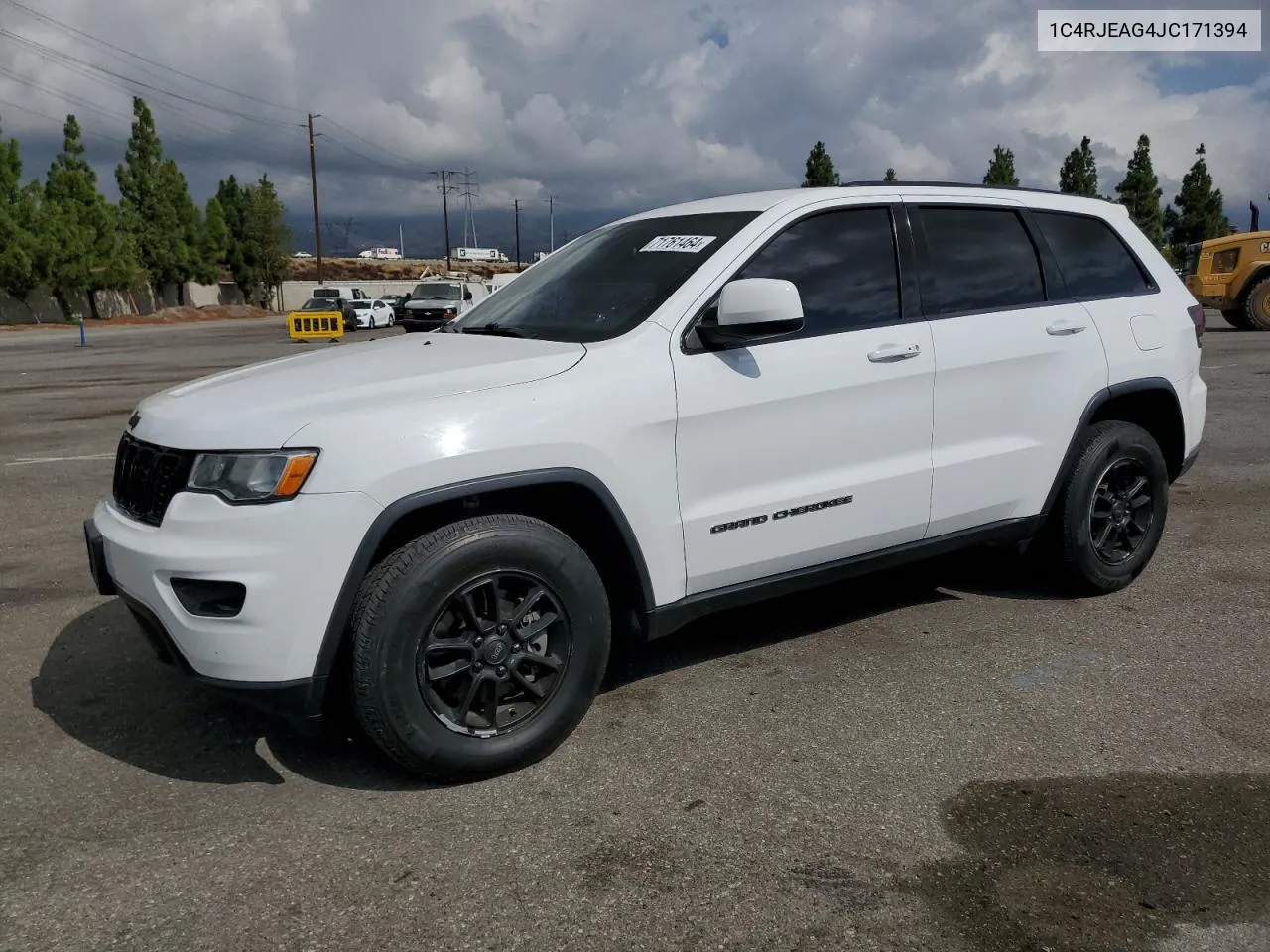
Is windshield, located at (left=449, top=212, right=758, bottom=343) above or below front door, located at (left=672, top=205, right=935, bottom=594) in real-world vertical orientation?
above

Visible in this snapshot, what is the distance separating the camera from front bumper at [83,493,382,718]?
9.45 ft

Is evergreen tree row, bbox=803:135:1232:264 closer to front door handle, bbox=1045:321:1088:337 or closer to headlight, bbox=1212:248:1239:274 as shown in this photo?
headlight, bbox=1212:248:1239:274

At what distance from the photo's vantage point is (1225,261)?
21.5 metres

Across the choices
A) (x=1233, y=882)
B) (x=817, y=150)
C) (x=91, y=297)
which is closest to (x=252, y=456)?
(x=1233, y=882)

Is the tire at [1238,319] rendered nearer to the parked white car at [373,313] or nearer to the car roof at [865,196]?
the car roof at [865,196]

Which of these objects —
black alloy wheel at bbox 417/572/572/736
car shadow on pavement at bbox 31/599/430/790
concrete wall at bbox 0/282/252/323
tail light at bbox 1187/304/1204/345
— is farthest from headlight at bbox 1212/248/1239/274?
concrete wall at bbox 0/282/252/323

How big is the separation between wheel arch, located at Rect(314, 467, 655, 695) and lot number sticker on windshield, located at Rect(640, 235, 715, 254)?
1.08 m

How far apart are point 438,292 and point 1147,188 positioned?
1263 inches

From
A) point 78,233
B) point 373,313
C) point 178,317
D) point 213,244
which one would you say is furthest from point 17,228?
point 213,244

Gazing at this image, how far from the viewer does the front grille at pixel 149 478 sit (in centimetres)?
307

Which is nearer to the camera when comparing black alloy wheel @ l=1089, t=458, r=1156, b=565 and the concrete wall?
black alloy wheel @ l=1089, t=458, r=1156, b=565

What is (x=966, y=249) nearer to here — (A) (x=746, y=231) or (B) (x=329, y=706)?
(A) (x=746, y=231)

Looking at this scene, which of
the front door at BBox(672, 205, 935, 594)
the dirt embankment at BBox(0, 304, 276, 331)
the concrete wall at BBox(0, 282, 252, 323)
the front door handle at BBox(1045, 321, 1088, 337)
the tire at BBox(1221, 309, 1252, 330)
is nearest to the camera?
the front door at BBox(672, 205, 935, 594)

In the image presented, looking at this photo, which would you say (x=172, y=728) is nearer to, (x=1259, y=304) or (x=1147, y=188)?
(x=1259, y=304)
